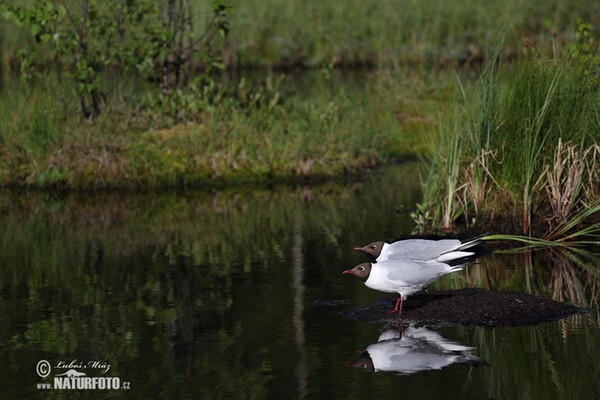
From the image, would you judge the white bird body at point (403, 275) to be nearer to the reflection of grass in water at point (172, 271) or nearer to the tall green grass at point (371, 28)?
the reflection of grass in water at point (172, 271)

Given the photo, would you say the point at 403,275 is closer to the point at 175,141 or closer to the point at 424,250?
the point at 424,250

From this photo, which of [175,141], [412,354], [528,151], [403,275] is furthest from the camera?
[175,141]

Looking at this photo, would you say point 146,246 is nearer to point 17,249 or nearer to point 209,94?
point 17,249

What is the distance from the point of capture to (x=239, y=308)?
389 inches

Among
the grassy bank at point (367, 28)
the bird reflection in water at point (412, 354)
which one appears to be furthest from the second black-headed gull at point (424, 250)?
the grassy bank at point (367, 28)

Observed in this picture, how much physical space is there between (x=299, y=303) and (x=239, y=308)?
0.62 metres

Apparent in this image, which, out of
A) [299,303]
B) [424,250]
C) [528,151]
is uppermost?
[528,151]

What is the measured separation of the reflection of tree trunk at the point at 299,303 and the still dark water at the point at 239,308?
23 millimetres

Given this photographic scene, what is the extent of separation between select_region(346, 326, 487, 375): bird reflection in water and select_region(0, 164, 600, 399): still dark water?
3cm

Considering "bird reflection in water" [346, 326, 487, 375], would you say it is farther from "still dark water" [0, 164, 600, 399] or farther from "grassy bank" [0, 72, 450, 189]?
"grassy bank" [0, 72, 450, 189]

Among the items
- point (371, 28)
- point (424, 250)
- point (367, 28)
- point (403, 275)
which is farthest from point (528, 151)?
point (367, 28)

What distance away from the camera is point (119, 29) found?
19.8m

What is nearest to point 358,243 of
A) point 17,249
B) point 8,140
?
point 17,249

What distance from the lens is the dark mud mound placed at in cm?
924
